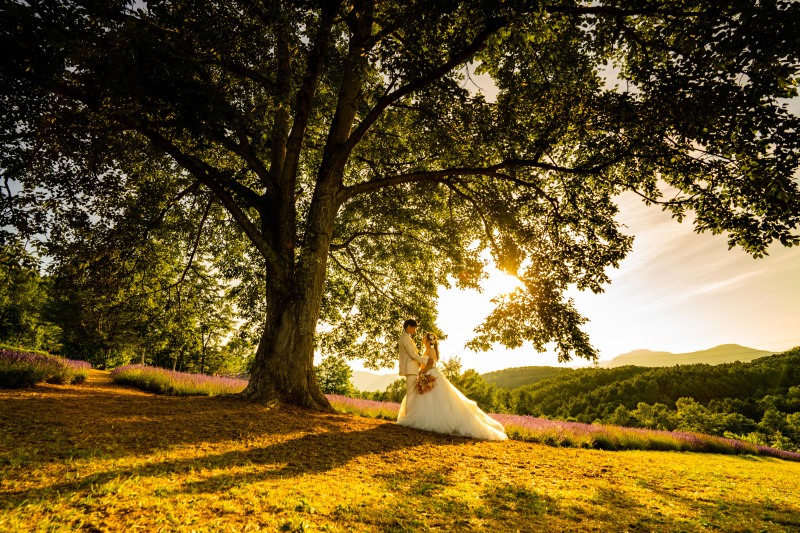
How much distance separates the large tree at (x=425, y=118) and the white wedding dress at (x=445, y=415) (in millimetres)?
2192

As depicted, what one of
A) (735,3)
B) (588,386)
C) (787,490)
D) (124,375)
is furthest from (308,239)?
(588,386)

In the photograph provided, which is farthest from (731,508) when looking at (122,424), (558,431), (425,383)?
(122,424)

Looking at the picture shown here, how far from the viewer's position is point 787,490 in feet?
21.2

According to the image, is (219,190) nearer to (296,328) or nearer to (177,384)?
(296,328)

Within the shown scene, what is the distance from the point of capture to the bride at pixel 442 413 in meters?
8.93

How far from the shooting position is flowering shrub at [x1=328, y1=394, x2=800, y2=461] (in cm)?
1006

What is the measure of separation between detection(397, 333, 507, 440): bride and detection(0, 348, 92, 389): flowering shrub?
409 inches

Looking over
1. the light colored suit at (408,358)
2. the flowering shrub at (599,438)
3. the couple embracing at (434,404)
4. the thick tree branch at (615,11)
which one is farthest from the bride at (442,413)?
the thick tree branch at (615,11)

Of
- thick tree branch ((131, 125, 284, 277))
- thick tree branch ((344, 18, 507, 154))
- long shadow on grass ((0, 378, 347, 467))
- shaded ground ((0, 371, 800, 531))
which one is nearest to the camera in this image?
shaded ground ((0, 371, 800, 531))

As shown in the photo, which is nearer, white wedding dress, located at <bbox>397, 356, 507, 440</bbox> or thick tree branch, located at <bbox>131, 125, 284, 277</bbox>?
thick tree branch, located at <bbox>131, 125, 284, 277</bbox>

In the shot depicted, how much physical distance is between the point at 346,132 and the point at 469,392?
821 inches

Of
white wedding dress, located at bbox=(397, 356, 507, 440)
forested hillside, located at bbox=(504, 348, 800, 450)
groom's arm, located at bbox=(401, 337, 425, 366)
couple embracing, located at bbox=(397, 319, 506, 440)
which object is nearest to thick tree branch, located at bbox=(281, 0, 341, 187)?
groom's arm, located at bbox=(401, 337, 425, 366)

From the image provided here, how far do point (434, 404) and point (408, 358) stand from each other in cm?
144

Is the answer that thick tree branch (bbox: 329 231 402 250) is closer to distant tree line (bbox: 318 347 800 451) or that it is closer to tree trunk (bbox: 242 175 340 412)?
tree trunk (bbox: 242 175 340 412)
